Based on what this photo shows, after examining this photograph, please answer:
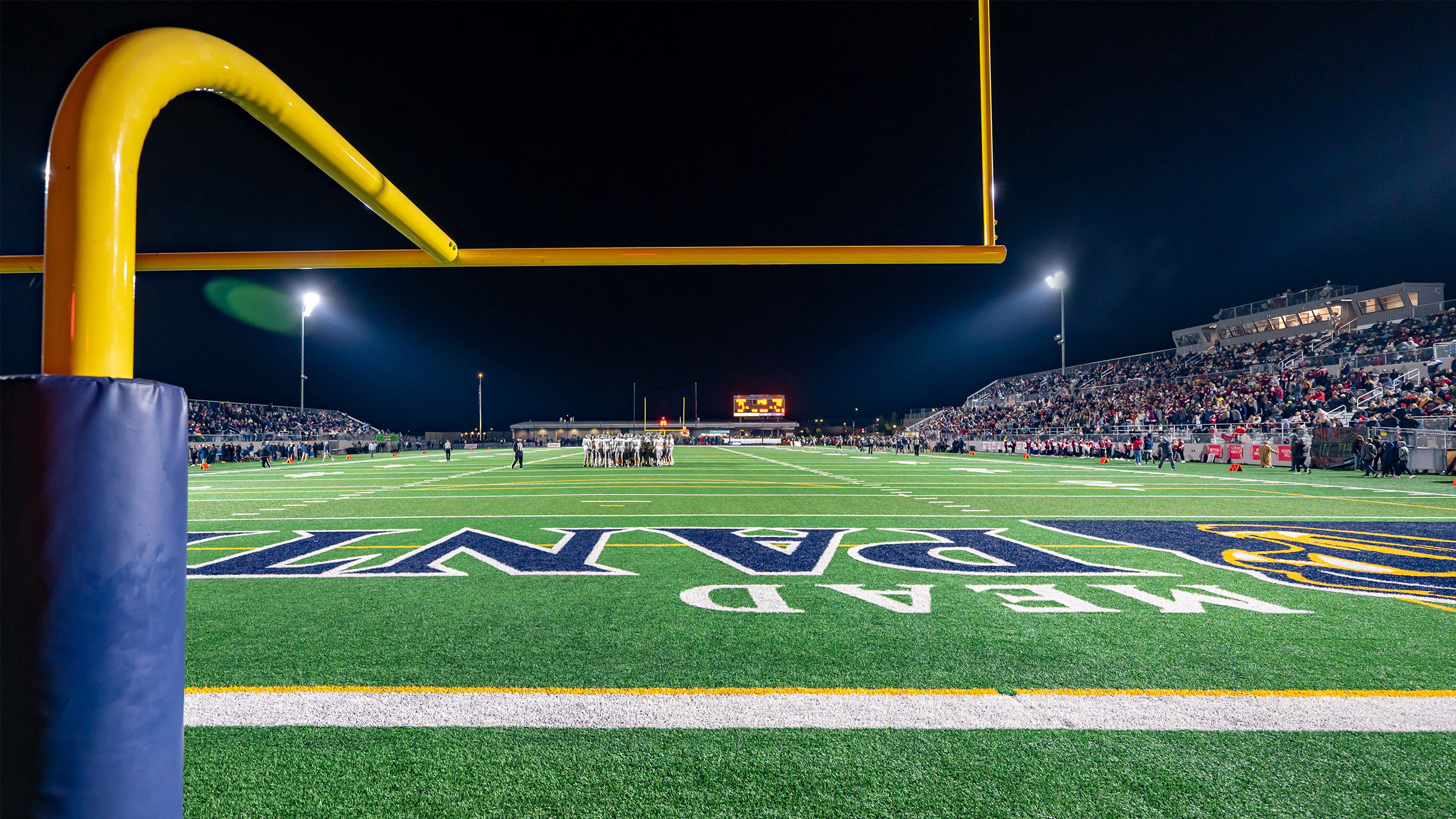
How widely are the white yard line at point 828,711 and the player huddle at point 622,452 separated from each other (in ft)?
67.5

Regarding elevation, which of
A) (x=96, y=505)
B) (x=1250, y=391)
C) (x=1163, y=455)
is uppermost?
(x=1250, y=391)

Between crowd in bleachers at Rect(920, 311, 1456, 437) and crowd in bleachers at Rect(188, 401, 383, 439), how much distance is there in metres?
43.2

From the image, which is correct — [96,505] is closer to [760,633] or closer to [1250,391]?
[760,633]

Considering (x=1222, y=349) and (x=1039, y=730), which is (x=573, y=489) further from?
(x=1222, y=349)

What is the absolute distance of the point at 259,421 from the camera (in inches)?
1849

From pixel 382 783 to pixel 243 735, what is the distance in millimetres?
702

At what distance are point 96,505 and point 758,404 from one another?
2956 inches

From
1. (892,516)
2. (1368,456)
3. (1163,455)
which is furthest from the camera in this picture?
(1163,455)

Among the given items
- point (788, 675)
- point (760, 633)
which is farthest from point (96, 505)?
point (760, 633)

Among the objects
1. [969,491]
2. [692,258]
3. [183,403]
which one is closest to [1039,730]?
[183,403]

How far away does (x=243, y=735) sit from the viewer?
7.80ft

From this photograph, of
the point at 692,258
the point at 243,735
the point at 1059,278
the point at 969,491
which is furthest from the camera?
the point at 1059,278

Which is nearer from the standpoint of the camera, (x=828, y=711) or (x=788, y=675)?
(x=828, y=711)

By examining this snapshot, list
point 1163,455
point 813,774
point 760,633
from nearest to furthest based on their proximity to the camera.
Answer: point 813,774 → point 760,633 → point 1163,455
